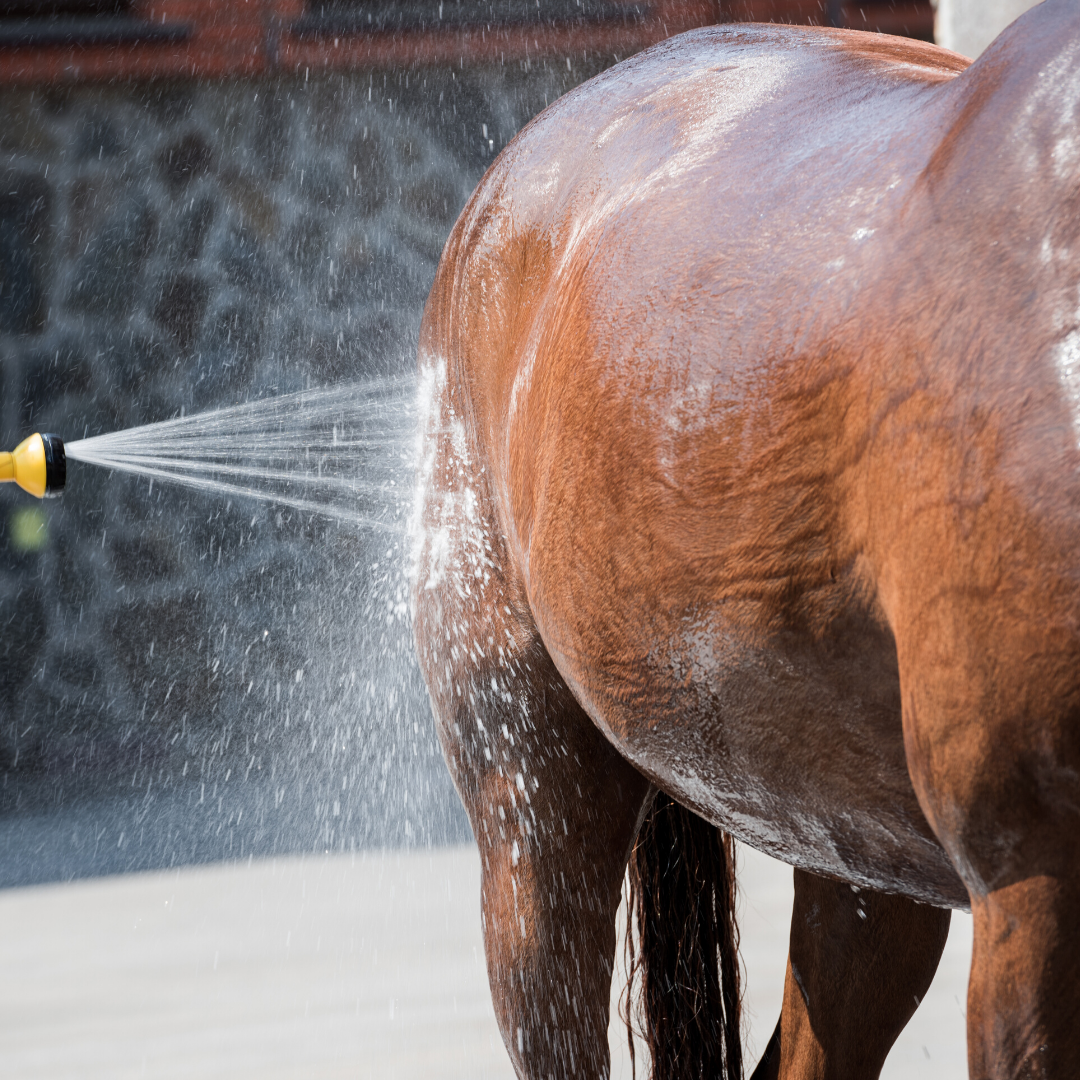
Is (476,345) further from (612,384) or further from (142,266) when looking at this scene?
(142,266)

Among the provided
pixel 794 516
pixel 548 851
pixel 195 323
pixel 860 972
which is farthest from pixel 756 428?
pixel 195 323

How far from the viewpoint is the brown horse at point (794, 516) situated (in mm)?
586

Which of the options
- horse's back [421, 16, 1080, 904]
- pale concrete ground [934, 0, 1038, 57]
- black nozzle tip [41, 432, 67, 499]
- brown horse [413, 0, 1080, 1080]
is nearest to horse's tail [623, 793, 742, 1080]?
brown horse [413, 0, 1080, 1080]

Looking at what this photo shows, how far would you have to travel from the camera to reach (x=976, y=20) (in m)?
→ 2.38

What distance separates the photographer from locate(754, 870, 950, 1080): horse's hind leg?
1.21 m

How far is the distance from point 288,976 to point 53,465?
5.11 feet

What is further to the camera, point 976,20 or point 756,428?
point 976,20

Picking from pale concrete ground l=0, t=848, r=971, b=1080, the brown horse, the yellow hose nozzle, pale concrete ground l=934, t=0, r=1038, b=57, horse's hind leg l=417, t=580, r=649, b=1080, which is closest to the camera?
the brown horse

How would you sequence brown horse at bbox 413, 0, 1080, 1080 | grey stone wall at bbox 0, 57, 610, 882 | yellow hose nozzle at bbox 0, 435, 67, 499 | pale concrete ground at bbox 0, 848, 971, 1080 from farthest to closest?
1. grey stone wall at bbox 0, 57, 610, 882
2. pale concrete ground at bbox 0, 848, 971, 1080
3. yellow hose nozzle at bbox 0, 435, 67, 499
4. brown horse at bbox 413, 0, 1080, 1080

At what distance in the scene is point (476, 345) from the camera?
3.82 ft

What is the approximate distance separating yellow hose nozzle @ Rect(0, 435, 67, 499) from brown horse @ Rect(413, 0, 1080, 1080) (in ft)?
1.32

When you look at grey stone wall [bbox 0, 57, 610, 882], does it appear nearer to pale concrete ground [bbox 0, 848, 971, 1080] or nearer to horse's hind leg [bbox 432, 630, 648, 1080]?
pale concrete ground [bbox 0, 848, 971, 1080]

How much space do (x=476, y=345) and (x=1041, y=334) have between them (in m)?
0.66

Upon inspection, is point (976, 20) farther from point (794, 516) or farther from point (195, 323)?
point (195, 323)
